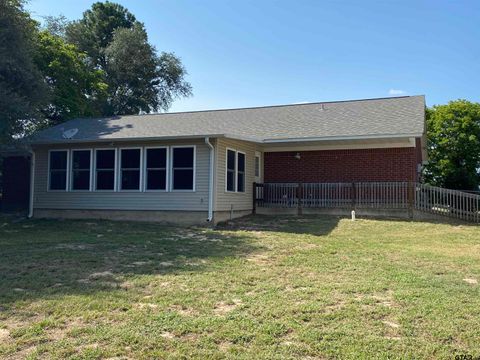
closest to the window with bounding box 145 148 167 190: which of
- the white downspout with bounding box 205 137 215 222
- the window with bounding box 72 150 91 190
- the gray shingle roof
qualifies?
the gray shingle roof

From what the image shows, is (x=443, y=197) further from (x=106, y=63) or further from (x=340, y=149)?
(x=106, y=63)

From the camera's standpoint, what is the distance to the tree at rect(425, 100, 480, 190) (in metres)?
23.8

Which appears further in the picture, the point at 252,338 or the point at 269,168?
the point at 269,168

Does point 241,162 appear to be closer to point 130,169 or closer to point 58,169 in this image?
point 130,169

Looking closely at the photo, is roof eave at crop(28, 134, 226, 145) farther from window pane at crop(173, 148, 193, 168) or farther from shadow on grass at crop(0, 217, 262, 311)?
shadow on grass at crop(0, 217, 262, 311)

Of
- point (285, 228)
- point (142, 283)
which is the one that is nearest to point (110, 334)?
point (142, 283)

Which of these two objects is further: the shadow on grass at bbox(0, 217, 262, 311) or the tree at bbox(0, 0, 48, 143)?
the tree at bbox(0, 0, 48, 143)

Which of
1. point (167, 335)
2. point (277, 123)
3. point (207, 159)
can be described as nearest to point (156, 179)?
point (207, 159)

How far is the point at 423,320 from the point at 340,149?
11874mm

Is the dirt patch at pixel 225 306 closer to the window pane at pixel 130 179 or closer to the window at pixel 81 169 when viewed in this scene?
the window pane at pixel 130 179

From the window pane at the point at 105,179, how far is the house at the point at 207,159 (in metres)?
0.03

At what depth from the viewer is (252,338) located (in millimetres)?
4379

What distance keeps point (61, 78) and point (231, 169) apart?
42.0 feet

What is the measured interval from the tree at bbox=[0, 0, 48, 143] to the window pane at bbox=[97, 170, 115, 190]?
2660 mm
